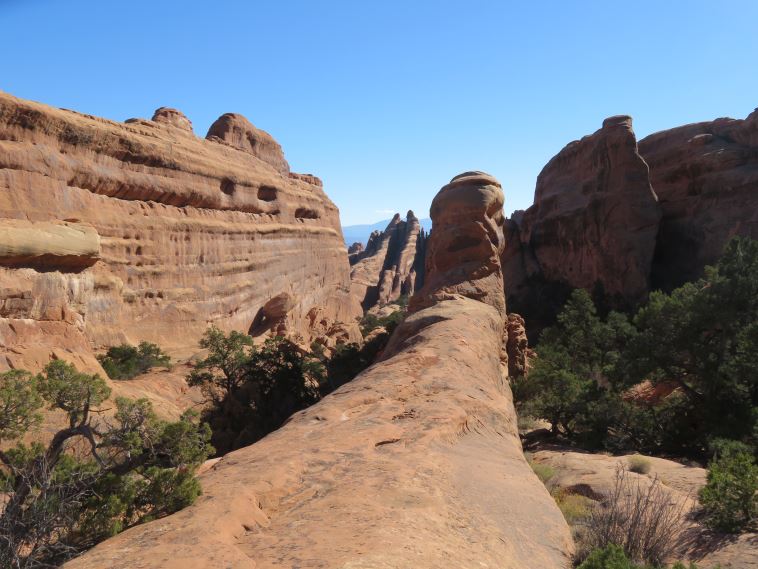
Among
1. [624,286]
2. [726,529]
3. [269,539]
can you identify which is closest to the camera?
[269,539]

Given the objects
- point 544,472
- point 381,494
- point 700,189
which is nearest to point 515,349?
point 544,472

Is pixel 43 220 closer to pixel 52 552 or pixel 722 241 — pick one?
pixel 52 552

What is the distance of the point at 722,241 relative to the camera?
3212cm

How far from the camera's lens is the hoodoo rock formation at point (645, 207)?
108ft

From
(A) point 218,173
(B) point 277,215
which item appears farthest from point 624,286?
(A) point 218,173

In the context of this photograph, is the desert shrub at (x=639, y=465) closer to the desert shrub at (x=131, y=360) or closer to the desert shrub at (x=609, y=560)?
the desert shrub at (x=609, y=560)

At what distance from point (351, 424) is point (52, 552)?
441 centimetres

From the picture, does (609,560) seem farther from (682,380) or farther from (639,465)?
(682,380)

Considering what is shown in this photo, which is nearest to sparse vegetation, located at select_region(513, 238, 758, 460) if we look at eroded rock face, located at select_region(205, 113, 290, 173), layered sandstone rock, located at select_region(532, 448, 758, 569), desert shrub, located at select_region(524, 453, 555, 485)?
layered sandstone rock, located at select_region(532, 448, 758, 569)

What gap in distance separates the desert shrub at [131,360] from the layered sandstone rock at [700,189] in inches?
1218

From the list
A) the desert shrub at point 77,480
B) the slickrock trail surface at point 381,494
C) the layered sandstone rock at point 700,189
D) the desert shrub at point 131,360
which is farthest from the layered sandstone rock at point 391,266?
the desert shrub at point 77,480

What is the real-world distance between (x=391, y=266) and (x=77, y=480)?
241 ft

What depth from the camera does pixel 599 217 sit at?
36.0 meters

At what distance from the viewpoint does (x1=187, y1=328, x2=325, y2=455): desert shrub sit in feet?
64.4
